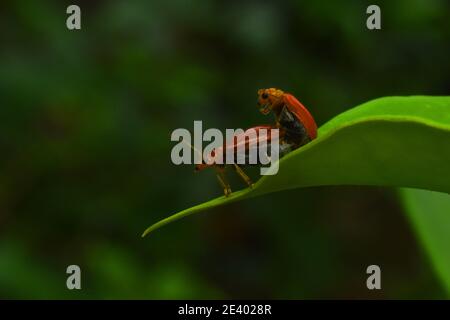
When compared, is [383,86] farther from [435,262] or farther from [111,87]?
[435,262]

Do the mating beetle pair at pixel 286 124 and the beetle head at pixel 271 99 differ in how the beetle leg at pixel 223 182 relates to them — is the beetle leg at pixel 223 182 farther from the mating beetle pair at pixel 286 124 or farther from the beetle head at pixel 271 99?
the beetle head at pixel 271 99

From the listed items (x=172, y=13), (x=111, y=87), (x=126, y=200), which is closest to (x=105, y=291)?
(x=126, y=200)

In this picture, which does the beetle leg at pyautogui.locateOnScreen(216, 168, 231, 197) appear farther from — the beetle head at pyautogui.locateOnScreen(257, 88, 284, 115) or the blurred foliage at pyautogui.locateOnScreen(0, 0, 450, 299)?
the blurred foliage at pyautogui.locateOnScreen(0, 0, 450, 299)

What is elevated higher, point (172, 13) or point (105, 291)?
point (172, 13)

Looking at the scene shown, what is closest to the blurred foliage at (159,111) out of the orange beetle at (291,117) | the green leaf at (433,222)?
the green leaf at (433,222)

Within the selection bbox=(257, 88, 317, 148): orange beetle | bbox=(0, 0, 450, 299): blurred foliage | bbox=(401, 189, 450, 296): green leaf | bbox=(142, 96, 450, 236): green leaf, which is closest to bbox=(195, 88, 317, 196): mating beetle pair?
bbox=(257, 88, 317, 148): orange beetle

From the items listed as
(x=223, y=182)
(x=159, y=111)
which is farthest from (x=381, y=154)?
(x=159, y=111)
